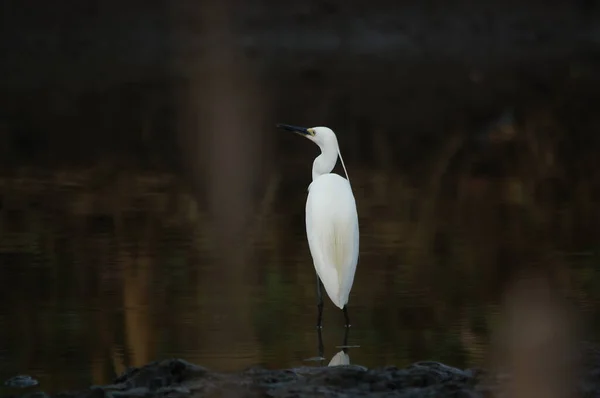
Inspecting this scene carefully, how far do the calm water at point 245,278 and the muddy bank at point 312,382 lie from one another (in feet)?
1.82

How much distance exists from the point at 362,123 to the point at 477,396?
10.4 meters

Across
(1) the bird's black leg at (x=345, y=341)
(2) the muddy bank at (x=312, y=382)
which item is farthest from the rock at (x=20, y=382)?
(1) the bird's black leg at (x=345, y=341)

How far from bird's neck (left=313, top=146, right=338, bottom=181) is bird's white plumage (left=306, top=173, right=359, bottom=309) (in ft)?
1.13

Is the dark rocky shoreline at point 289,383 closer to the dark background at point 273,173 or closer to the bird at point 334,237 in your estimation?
the dark background at point 273,173

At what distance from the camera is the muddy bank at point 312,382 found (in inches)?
184

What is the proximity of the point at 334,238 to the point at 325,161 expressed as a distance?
59 centimetres

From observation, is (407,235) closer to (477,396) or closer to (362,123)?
(477,396)

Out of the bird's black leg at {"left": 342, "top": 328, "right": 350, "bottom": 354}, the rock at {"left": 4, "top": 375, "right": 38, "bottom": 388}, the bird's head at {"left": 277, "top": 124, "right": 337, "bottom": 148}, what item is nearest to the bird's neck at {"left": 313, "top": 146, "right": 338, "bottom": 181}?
the bird's head at {"left": 277, "top": 124, "right": 337, "bottom": 148}

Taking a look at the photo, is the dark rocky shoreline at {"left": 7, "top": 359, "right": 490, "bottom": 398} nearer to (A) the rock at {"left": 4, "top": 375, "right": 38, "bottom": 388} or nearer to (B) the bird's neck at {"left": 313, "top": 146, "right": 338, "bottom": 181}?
(A) the rock at {"left": 4, "top": 375, "right": 38, "bottom": 388}

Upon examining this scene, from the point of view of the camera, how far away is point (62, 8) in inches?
872

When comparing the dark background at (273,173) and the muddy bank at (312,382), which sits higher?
the dark background at (273,173)

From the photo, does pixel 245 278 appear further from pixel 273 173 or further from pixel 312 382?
pixel 273 173

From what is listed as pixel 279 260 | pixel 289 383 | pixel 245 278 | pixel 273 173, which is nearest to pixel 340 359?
pixel 289 383

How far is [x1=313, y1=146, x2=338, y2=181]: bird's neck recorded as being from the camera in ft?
21.9
